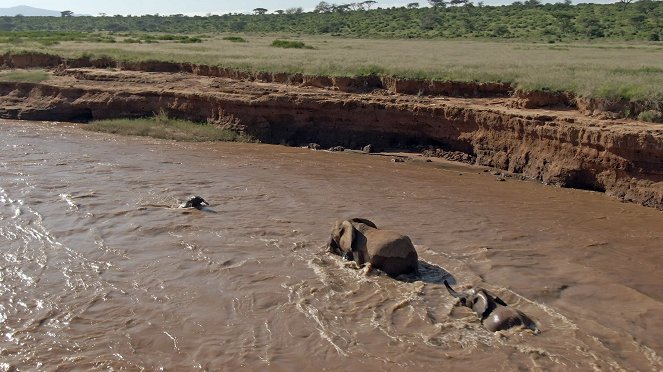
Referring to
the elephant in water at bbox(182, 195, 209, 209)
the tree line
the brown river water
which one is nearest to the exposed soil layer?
the brown river water

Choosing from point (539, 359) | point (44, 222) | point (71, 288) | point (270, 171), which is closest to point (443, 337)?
point (539, 359)

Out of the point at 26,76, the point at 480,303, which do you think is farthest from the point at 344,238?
the point at 26,76

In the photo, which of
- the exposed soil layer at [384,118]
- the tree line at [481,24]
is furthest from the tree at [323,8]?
the exposed soil layer at [384,118]

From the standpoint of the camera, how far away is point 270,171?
56.2ft

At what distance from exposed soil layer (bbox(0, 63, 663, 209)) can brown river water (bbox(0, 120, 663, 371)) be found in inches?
31.1

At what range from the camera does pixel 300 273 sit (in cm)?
997

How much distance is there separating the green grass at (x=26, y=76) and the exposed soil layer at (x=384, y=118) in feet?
0.84

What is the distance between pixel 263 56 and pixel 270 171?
1136 cm

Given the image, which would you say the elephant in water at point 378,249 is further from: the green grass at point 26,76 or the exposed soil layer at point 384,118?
the green grass at point 26,76

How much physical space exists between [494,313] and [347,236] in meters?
2.68

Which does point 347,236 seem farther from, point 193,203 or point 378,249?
point 193,203

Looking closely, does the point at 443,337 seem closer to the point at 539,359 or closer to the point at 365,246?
the point at 539,359

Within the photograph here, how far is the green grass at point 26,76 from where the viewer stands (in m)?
25.1

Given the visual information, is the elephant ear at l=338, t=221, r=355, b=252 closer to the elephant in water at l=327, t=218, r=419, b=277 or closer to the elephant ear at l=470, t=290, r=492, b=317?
the elephant in water at l=327, t=218, r=419, b=277
